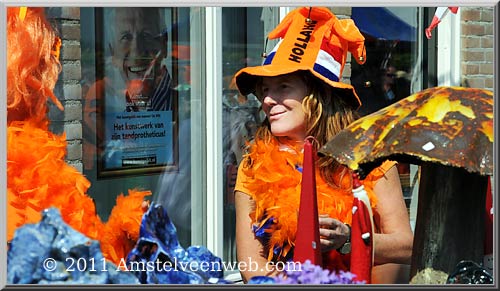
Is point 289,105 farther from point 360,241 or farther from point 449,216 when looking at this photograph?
point 449,216

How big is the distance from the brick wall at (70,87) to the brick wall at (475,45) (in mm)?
1577

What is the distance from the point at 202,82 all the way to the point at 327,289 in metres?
1.23

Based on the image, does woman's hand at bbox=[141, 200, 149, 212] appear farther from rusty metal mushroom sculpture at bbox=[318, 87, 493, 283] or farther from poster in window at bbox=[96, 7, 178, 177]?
rusty metal mushroom sculpture at bbox=[318, 87, 493, 283]

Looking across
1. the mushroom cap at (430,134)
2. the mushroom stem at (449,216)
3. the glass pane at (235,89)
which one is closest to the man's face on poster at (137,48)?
the glass pane at (235,89)

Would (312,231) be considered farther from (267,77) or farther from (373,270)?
(267,77)

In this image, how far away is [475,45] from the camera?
4703 millimetres

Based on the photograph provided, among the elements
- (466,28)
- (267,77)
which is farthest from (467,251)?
(466,28)

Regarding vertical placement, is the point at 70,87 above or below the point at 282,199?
above

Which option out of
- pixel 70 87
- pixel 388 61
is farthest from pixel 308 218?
pixel 388 61

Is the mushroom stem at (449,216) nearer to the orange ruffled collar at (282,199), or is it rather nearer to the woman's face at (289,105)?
the orange ruffled collar at (282,199)

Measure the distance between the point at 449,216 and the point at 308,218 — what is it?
1.43 ft

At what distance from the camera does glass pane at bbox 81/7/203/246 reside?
350 centimetres

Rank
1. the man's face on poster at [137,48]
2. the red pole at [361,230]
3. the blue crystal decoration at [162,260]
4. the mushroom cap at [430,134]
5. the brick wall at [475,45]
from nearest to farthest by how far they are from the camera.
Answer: the mushroom cap at [430,134]
the red pole at [361,230]
the blue crystal decoration at [162,260]
the man's face on poster at [137,48]
the brick wall at [475,45]

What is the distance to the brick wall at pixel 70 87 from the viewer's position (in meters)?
3.33
